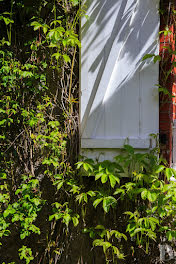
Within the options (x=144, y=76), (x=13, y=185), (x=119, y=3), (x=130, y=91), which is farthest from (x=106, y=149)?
(x=119, y=3)

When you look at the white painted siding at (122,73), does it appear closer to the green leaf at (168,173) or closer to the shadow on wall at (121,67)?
the shadow on wall at (121,67)

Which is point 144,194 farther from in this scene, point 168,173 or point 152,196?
point 168,173

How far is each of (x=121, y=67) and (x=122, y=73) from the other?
0.18 feet

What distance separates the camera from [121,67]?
245 cm

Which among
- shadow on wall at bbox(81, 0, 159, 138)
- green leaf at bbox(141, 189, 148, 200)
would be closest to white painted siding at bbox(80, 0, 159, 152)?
shadow on wall at bbox(81, 0, 159, 138)

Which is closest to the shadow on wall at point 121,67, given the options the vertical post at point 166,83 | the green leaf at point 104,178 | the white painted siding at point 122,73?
the white painted siding at point 122,73

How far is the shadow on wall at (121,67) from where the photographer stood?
2408 mm

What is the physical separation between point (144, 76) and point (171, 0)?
28.2 inches

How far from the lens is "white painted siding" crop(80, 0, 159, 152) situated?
7.89 ft

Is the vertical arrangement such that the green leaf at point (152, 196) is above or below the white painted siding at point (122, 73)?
below

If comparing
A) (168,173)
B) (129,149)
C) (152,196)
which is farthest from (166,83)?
(152,196)

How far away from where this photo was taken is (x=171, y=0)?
2.46 metres

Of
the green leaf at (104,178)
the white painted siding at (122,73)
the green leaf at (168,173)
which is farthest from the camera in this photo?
the white painted siding at (122,73)

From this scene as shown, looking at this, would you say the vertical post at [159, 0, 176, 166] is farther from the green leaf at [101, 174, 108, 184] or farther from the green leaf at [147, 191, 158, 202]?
the green leaf at [101, 174, 108, 184]
